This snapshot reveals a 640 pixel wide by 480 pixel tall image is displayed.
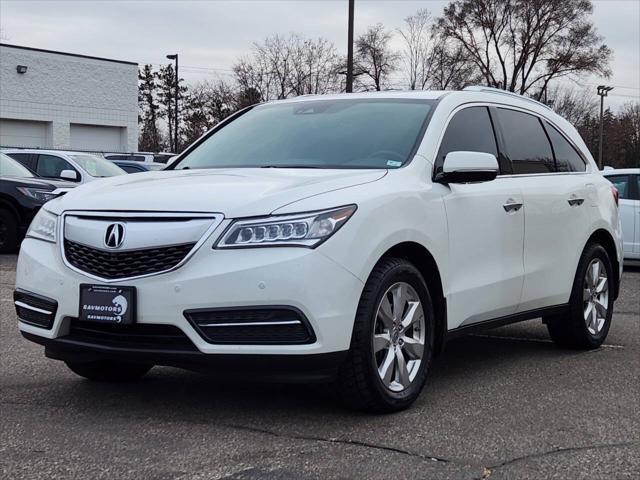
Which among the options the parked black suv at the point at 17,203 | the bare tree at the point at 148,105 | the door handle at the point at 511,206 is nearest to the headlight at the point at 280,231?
the door handle at the point at 511,206

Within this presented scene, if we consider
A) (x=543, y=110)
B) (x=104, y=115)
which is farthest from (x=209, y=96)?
(x=543, y=110)

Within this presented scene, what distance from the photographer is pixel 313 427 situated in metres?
4.25

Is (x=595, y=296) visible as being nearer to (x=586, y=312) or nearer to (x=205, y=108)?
(x=586, y=312)

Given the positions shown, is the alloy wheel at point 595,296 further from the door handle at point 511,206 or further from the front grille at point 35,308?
the front grille at point 35,308

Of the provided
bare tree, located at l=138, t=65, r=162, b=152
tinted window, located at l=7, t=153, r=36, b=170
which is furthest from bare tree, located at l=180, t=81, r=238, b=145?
tinted window, located at l=7, t=153, r=36, b=170

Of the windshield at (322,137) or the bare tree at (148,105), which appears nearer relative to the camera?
the windshield at (322,137)

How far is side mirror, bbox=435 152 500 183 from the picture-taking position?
491 cm

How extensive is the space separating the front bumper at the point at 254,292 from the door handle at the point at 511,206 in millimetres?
1660

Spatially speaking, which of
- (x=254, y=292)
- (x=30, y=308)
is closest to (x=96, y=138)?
(x=30, y=308)

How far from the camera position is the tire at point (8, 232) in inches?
524

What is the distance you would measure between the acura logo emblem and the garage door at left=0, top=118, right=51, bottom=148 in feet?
108

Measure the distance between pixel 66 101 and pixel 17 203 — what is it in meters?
25.0

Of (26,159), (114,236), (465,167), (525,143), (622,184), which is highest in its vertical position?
(525,143)

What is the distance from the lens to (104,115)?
38625mm
